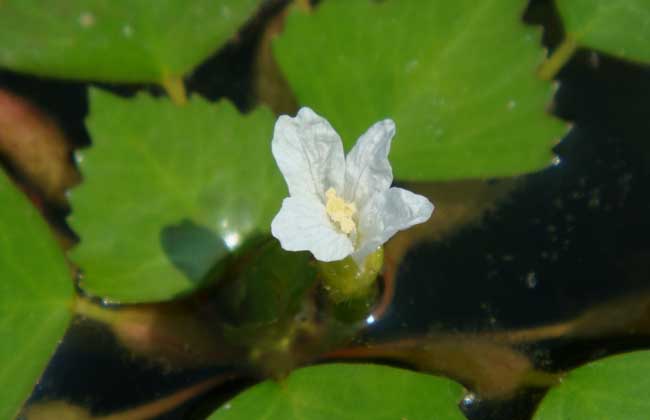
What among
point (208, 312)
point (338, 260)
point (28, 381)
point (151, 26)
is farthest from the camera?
point (151, 26)

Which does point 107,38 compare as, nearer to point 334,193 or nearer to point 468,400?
point 334,193

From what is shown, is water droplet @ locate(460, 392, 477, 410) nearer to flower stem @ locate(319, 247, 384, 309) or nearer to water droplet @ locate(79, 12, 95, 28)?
flower stem @ locate(319, 247, 384, 309)

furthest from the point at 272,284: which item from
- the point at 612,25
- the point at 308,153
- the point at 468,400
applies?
the point at 612,25

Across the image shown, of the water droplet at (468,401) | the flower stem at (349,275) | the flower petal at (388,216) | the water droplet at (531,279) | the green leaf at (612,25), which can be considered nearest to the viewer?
the flower petal at (388,216)

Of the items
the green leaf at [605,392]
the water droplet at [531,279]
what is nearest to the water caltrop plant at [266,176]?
the green leaf at [605,392]

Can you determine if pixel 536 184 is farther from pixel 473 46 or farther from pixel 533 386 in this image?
pixel 533 386

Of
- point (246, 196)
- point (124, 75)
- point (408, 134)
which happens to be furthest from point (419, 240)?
point (124, 75)

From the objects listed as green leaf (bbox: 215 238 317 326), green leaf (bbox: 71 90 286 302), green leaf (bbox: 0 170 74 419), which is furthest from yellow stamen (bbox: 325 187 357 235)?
green leaf (bbox: 0 170 74 419)

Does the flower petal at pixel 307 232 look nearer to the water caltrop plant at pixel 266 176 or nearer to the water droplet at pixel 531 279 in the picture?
the water caltrop plant at pixel 266 176
